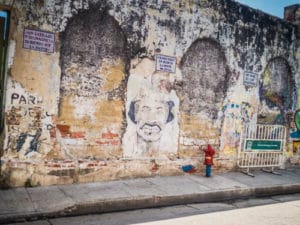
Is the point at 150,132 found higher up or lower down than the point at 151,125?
lower down

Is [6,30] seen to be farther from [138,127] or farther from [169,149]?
[169,149]

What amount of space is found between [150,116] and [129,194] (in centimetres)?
207

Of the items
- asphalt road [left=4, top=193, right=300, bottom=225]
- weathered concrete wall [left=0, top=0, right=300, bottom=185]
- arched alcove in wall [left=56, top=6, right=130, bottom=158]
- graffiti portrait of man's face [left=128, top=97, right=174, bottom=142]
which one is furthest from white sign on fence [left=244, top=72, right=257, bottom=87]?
arched alcove in wall [left=56, top=6, right=130, bottom=158]

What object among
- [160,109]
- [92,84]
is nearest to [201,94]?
[160,109]

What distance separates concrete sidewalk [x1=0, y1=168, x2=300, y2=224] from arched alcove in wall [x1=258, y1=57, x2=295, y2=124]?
7.07ft

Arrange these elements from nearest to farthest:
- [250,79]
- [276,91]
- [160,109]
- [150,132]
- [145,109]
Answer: [145,109] → [150,132] → [160,109] → [250,79] → [276,91]

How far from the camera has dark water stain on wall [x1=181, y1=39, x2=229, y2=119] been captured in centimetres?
776

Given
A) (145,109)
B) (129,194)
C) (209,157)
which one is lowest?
(129,194)

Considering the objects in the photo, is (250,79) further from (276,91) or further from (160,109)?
(160,109)

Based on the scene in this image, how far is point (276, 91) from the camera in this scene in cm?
963

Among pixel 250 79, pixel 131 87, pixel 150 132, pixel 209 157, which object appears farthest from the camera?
pixel 250 79

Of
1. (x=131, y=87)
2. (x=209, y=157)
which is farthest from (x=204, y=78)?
(x=131, y=87)

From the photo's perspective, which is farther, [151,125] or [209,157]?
[209,157]

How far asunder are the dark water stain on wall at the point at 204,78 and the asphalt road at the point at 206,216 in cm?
260
